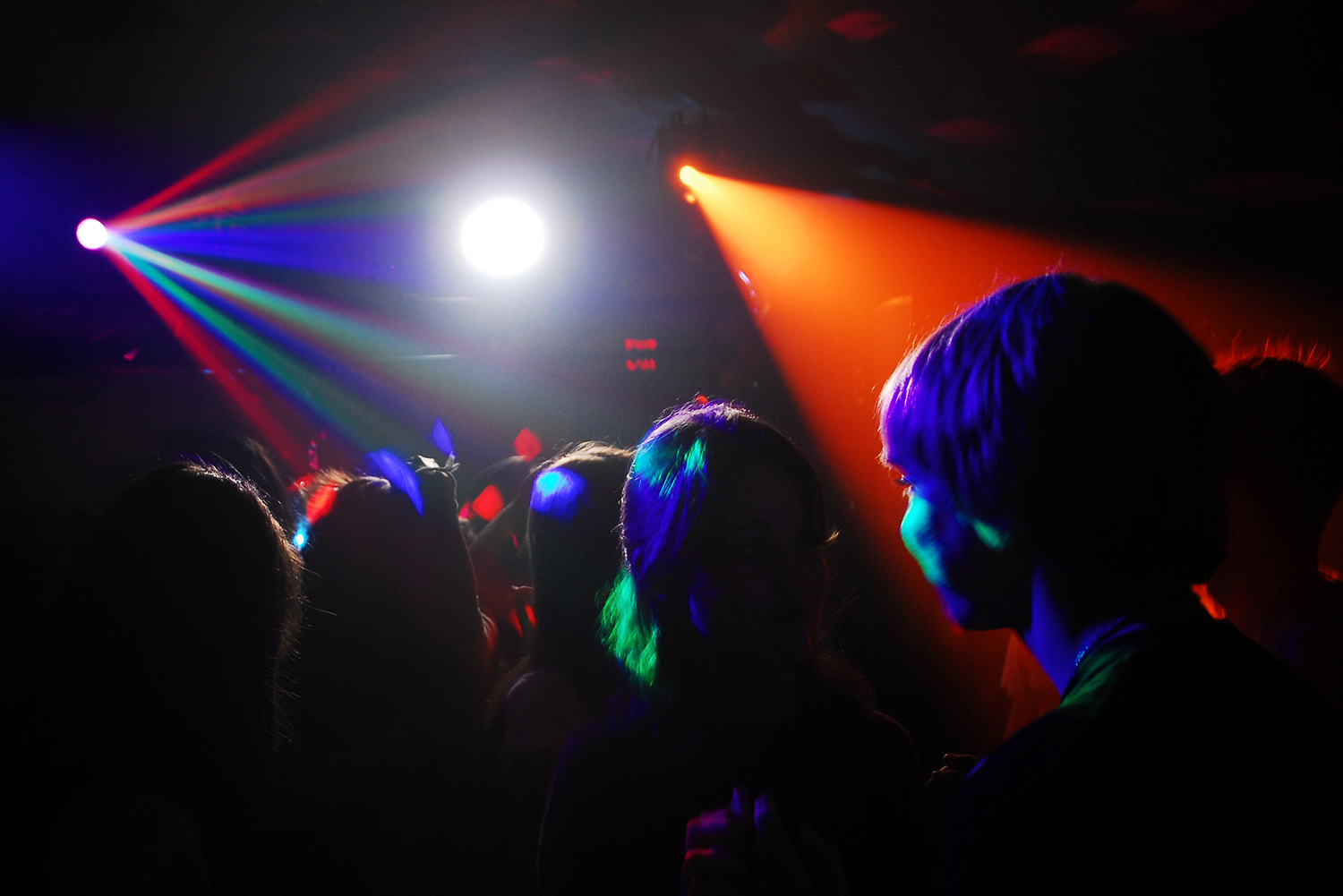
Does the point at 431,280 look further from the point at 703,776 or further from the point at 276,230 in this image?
the point at 703,776

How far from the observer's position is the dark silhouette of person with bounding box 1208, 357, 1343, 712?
1.30 metres

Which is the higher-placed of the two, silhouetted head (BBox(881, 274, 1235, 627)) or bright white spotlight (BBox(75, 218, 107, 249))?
bright white spotlight (BBox(75, 218, 107, 249))

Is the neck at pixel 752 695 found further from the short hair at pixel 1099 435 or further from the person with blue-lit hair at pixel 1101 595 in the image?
the short hair at pixel 1099 435

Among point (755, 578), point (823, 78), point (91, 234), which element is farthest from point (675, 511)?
point (91, 234)

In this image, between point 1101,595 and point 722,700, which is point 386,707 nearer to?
point 722,700

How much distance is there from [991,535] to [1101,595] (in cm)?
12

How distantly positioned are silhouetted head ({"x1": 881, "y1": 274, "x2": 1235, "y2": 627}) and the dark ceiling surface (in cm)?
307

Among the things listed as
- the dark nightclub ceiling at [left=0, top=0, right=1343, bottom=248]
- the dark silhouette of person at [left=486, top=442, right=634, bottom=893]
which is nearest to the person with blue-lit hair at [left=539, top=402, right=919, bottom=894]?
the dark silhouette of person at [left=486, top=442, right=634, bottom=893]

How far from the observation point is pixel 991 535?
77cm

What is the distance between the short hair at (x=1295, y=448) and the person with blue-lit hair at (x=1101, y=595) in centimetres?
80

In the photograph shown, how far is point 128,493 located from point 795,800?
1343 mm

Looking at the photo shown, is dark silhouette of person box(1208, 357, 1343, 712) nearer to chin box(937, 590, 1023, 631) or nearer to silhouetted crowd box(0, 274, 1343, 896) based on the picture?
silhouetted crowd box(0, 274, 1343, 896)

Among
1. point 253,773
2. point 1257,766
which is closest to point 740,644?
point 1257,766

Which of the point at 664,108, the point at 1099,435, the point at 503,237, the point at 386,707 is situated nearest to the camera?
the point at 1099,435
